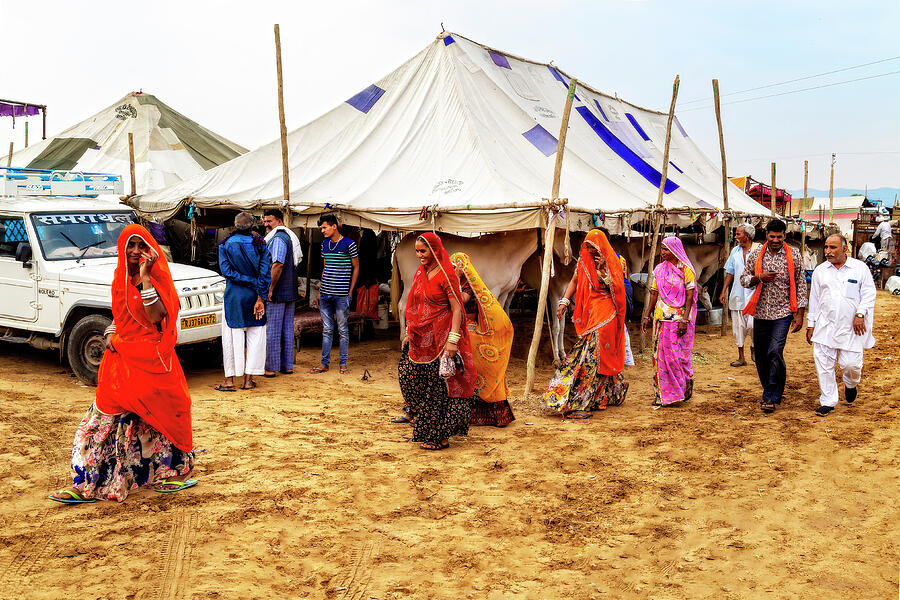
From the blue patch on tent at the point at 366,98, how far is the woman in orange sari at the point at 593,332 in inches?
193

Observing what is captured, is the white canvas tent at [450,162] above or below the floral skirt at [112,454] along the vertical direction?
above

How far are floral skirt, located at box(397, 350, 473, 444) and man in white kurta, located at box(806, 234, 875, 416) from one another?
10.4 feet

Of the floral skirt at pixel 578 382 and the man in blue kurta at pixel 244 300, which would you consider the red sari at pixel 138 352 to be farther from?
the floral skirt at pixel 578 382

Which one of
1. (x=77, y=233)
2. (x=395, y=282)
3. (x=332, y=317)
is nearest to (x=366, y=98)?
(x=395, y=282)

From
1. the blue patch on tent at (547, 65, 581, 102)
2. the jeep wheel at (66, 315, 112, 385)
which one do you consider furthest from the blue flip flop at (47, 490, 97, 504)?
the blue patch on tent at (547, 65, 581, 102)

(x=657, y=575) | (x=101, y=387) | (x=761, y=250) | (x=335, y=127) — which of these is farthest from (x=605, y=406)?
(x=335, y=127)

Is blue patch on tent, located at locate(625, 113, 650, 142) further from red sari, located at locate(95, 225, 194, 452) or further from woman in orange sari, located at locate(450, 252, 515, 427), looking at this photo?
red sari, located at locate(95, 225, 194, 452)

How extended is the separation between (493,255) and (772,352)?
3.14m

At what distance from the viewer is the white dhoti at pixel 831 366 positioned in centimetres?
632

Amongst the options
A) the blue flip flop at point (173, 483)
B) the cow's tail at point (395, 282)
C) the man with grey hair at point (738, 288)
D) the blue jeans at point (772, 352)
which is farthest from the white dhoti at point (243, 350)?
the man with grey hair at point (738, 288)

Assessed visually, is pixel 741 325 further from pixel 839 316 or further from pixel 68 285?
pixel 68 285

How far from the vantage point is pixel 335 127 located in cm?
1023

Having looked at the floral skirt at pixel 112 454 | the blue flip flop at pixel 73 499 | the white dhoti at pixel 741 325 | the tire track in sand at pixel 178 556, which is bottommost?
the tire track in sand at pixel 178 556

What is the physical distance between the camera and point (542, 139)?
31.8 ft
